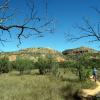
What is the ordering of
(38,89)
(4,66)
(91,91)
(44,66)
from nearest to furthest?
(91,91)
(38,89)
(44,66)
(4,66)

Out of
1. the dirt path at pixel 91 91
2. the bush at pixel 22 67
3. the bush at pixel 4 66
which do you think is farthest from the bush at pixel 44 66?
the dirt path at pixel 91 91

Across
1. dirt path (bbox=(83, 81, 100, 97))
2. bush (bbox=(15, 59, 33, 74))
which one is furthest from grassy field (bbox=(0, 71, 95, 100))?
bush (bbox=(15, 59, 33, 74))

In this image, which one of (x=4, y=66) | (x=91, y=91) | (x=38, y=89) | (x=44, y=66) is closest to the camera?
(x=91, y=91)

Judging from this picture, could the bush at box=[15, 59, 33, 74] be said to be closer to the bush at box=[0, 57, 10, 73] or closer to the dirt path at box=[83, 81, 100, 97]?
the bush at box=[0, 57, 10, 73]

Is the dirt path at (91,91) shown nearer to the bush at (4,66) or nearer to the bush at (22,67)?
the bush at (22,67)

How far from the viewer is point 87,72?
115 feet

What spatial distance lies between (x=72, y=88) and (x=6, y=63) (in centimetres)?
1947

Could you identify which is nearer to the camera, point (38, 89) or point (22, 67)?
point (38, 89)

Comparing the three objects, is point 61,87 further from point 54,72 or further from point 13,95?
point 54,72

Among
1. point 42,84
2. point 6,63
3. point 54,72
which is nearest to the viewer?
point 42,84

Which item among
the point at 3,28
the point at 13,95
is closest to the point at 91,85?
the point at 13,95

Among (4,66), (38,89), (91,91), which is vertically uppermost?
(4,66)

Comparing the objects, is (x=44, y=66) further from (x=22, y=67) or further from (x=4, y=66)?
(x=4, y=66)

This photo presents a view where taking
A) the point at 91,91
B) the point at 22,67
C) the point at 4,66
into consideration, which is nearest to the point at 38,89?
the point at 91,91
